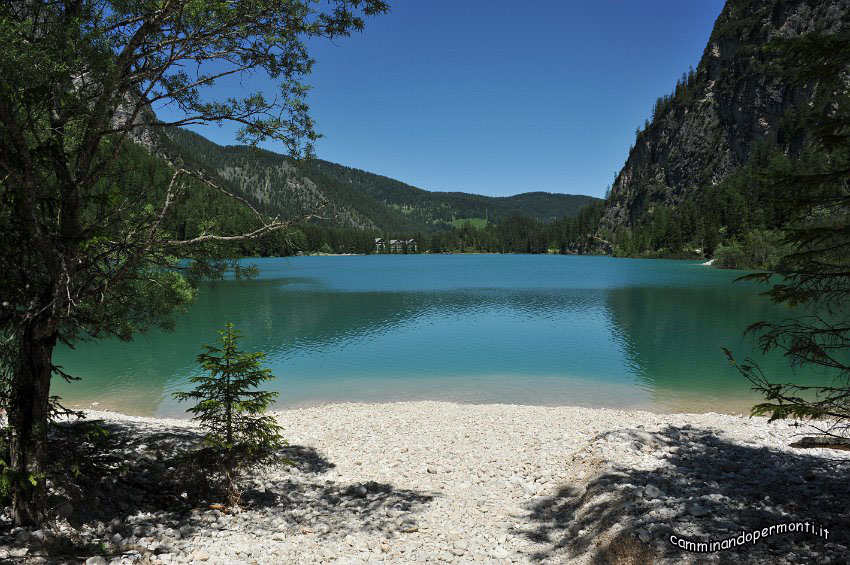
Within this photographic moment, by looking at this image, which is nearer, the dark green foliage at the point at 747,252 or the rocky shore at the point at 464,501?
the rocky shore at the point at 464,501

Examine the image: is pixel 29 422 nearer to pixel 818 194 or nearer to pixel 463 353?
pixel 818 194

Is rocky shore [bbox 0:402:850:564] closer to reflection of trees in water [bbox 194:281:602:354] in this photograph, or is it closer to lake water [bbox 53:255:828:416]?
lake water [bbox 53:255:828:416]

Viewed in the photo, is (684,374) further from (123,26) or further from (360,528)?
(123,26)

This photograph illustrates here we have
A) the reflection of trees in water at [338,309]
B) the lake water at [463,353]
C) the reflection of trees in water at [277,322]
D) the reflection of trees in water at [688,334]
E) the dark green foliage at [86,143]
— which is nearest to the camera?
the dark green foliage at [86,143]

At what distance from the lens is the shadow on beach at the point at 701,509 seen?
6.01 meters

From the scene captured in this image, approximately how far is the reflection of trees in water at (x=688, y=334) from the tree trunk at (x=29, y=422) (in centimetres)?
1245

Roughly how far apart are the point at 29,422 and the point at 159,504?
274cm

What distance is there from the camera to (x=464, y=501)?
368 inches

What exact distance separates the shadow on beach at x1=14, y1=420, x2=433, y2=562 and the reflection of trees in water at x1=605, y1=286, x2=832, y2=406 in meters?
8.59

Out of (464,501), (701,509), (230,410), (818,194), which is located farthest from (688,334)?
(230,410)

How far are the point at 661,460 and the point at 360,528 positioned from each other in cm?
720

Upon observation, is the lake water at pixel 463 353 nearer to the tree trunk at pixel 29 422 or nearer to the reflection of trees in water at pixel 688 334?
the reflection of trees in water at pixel 688 334

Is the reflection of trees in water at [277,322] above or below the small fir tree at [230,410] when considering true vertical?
below

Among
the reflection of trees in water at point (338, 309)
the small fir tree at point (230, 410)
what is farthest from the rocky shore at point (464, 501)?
the reflection of trees in water at point (338, 309)
